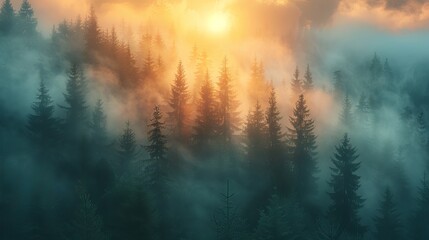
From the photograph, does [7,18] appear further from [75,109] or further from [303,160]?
[303,160]

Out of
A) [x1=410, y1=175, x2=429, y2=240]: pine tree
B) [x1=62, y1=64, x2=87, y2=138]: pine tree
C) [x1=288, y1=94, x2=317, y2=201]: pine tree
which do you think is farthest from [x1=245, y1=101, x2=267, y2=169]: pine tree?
[x1=62, y1=64, x2=87, y2=138]: pine tree

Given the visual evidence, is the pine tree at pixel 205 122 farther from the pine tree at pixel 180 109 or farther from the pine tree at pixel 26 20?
the pine tree at pixel 26 20

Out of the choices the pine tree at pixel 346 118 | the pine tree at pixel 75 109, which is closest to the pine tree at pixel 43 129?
the pine tree at pixel 75 109

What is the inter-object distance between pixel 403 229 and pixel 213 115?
32794 millimetres

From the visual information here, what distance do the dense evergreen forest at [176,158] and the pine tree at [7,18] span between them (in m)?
1.05

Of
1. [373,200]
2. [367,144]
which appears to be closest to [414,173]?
[367,144]

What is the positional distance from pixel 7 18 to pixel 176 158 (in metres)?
62.8

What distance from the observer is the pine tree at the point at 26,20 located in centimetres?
12306

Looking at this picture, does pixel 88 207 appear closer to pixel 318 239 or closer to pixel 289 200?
pixel 289 200

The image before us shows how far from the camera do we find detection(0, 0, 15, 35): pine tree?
387 ft

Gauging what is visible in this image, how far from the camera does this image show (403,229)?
8594 centimetres

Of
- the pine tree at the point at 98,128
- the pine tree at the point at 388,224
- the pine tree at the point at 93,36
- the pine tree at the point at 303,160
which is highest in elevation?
the pine tree at the point at 93,36

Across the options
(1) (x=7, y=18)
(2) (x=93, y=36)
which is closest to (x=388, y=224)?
(2) (x=93, y=36)

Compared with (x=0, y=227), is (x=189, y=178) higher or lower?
higher
